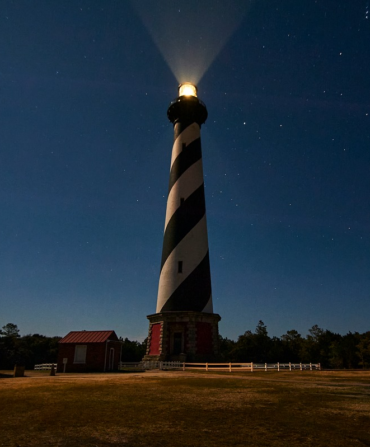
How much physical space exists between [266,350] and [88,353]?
49.0 meters

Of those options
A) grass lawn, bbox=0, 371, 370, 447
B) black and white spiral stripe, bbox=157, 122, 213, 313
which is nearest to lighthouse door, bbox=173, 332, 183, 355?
black and white spiral stripe, bbox=157, 122, 213, 313

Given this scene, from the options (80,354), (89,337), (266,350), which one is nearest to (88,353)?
(80,354)

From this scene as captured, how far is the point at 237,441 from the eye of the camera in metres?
4.71

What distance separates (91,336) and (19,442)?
76.9ft

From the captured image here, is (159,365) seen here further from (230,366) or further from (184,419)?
(184,419)

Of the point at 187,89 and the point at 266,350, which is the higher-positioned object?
the point at 187,89

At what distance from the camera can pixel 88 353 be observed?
2566cm

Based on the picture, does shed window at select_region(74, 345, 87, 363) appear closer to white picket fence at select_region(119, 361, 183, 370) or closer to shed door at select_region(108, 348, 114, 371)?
shed door at select_region(108, 348, 114, 371)

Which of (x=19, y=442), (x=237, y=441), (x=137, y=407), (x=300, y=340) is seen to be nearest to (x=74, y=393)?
(x=137, y=407)

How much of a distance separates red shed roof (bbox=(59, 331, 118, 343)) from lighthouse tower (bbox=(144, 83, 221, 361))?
3.79 meters

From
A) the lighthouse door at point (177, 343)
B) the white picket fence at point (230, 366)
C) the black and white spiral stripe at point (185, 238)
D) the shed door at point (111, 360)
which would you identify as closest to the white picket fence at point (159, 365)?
the white picket fence at point (230, 366)

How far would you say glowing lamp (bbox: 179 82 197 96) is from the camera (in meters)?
37.1

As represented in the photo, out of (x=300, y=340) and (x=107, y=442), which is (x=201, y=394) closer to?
(x=107, y=442)

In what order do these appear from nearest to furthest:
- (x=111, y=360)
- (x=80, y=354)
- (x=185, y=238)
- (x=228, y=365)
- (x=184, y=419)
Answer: (x=184, y=419) → (x=228, y=365) → (x=80, y=354) → (x=111, y=360) → (x=185, y=238)
